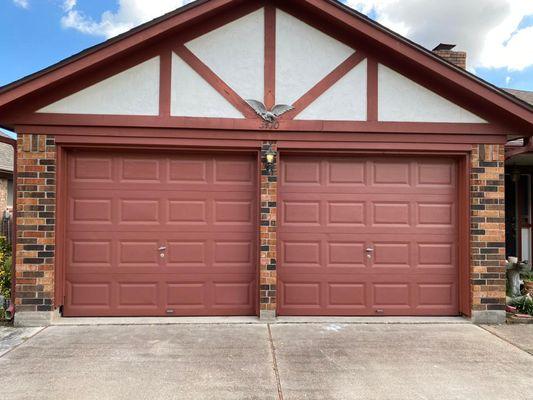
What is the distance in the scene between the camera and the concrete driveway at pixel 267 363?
138 inches

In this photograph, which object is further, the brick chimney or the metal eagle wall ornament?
the brick chimney

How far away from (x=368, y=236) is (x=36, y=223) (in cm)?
488

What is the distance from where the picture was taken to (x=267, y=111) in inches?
217

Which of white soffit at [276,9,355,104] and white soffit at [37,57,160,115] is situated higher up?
white soffit at [276,9,355,104]

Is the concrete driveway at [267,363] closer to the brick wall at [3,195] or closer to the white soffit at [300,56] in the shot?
the white soffit at [300,56]

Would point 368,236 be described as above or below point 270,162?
below

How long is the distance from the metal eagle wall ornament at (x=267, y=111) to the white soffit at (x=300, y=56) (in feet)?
0.35

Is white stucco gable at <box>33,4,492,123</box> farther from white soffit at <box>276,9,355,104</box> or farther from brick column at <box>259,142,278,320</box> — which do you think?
brick column at <box>259,142,278,320</box>

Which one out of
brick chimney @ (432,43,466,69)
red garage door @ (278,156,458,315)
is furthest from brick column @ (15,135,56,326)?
brick chimney @ (432,43,466,69)

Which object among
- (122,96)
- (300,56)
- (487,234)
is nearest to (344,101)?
(300,56)

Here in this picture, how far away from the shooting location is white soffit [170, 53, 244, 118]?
5.49 metres

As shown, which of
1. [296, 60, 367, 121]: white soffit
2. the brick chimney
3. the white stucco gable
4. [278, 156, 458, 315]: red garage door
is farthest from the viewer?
the brick chimney

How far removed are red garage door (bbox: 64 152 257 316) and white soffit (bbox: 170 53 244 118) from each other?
651 mm

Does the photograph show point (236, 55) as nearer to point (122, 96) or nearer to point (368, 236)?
point (122, 96)
